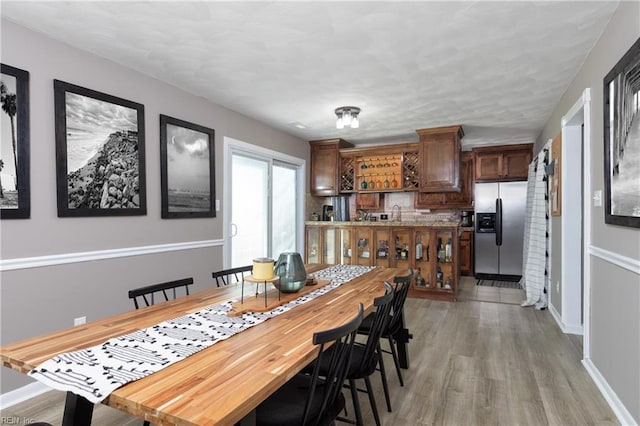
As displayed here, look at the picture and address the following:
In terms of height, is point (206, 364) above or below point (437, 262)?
above

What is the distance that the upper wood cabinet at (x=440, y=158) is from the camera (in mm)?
5039

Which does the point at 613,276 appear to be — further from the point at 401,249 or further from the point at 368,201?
the point at 368,201

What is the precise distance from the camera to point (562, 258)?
3.63 meters

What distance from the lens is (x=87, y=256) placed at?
2688 millimetres

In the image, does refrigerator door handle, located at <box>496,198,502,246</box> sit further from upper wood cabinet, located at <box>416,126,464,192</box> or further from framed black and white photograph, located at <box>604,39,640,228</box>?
framed black and white photograph, located at <box>604,39,640,228</box>

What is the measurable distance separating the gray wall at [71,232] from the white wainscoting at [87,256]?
0.03 metres

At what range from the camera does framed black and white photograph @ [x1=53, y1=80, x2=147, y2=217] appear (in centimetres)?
254

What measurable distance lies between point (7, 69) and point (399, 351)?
327 cm

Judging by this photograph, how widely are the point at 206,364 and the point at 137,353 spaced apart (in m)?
0.27

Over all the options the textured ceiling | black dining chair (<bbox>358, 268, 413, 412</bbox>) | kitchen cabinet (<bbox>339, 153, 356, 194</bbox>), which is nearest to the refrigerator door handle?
the textured ceiling

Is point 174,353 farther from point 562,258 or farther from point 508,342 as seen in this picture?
point 562,258

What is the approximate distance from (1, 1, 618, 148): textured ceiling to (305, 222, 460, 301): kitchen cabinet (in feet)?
6.09

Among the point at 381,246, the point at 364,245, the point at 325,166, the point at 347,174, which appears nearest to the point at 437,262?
the point at 381,246

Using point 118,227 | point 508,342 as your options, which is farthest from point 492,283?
point 118,227
